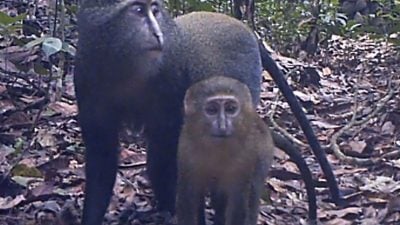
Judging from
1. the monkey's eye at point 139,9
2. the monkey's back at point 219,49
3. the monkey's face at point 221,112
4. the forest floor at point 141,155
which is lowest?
the forest floor at point 141,155

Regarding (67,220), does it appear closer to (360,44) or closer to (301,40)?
(301,40)

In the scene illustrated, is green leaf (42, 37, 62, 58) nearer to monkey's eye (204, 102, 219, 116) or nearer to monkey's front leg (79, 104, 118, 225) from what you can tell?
monkey's front leg (79, 104, 118, 225)

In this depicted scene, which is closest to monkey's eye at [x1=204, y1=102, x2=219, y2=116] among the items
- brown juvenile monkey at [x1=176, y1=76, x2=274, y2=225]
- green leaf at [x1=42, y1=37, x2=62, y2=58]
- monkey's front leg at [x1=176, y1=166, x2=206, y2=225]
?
brown juvenile monkey at [x1=176, y1=76, x2=274, y2=225]

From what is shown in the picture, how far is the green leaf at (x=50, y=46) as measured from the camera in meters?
4.62

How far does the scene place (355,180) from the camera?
5.36 m

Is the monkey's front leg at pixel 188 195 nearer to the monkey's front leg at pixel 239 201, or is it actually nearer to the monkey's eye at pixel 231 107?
the monkey's front leg at pixel 239 201

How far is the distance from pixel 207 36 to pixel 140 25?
753 millimetres

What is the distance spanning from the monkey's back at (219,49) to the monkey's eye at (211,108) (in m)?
0.56

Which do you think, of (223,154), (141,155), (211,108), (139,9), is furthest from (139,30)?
(141,155)

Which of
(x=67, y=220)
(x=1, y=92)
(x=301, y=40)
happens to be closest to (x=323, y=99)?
(x=301, y=40)

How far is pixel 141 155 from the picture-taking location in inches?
222

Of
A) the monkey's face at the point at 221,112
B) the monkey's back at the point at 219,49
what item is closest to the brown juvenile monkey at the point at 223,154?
the monkey's face at the point at 221,112

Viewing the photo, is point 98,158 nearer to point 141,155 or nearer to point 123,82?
point 123,82

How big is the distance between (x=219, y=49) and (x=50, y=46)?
2.64ft
